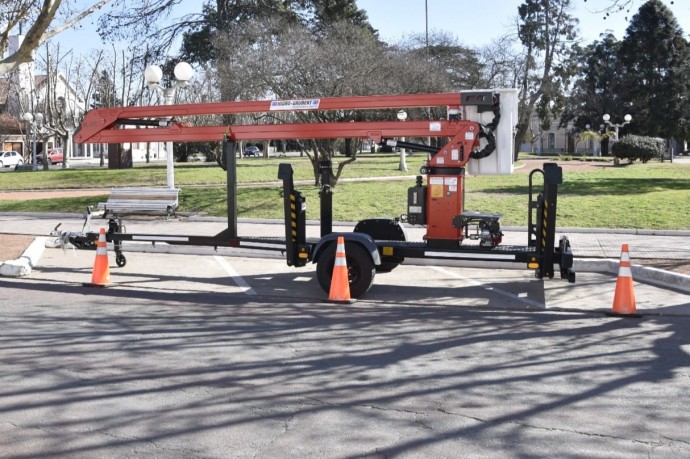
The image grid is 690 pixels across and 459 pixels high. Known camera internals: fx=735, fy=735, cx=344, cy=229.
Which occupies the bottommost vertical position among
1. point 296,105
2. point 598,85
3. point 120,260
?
point 120,260

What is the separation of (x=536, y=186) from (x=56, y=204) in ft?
50.5

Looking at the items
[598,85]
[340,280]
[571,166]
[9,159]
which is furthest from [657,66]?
[340,280]

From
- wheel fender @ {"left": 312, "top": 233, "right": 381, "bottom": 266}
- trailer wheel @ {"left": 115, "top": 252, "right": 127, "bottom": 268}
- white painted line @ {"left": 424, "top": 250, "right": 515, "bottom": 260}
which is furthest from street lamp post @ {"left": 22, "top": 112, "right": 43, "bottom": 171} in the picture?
white painted line @ {"left": 424, "top": 250, "right": 515, "bottom": 260}

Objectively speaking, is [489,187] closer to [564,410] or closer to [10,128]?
[564,410]

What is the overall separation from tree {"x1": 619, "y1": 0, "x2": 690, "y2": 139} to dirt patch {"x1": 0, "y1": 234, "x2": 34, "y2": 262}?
5682cm

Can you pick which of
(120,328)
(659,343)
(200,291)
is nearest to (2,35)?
(200,291)

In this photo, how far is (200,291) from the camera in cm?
1058

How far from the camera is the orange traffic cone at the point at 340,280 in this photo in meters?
9.59

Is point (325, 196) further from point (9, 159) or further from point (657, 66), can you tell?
point (657, 66)

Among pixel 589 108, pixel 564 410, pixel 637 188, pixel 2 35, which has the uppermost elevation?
pixel 589 108

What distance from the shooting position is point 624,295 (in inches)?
354

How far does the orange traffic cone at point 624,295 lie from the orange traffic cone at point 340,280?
334 cm

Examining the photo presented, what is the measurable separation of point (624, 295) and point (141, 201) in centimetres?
1278

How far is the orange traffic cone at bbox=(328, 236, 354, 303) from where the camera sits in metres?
9.59
